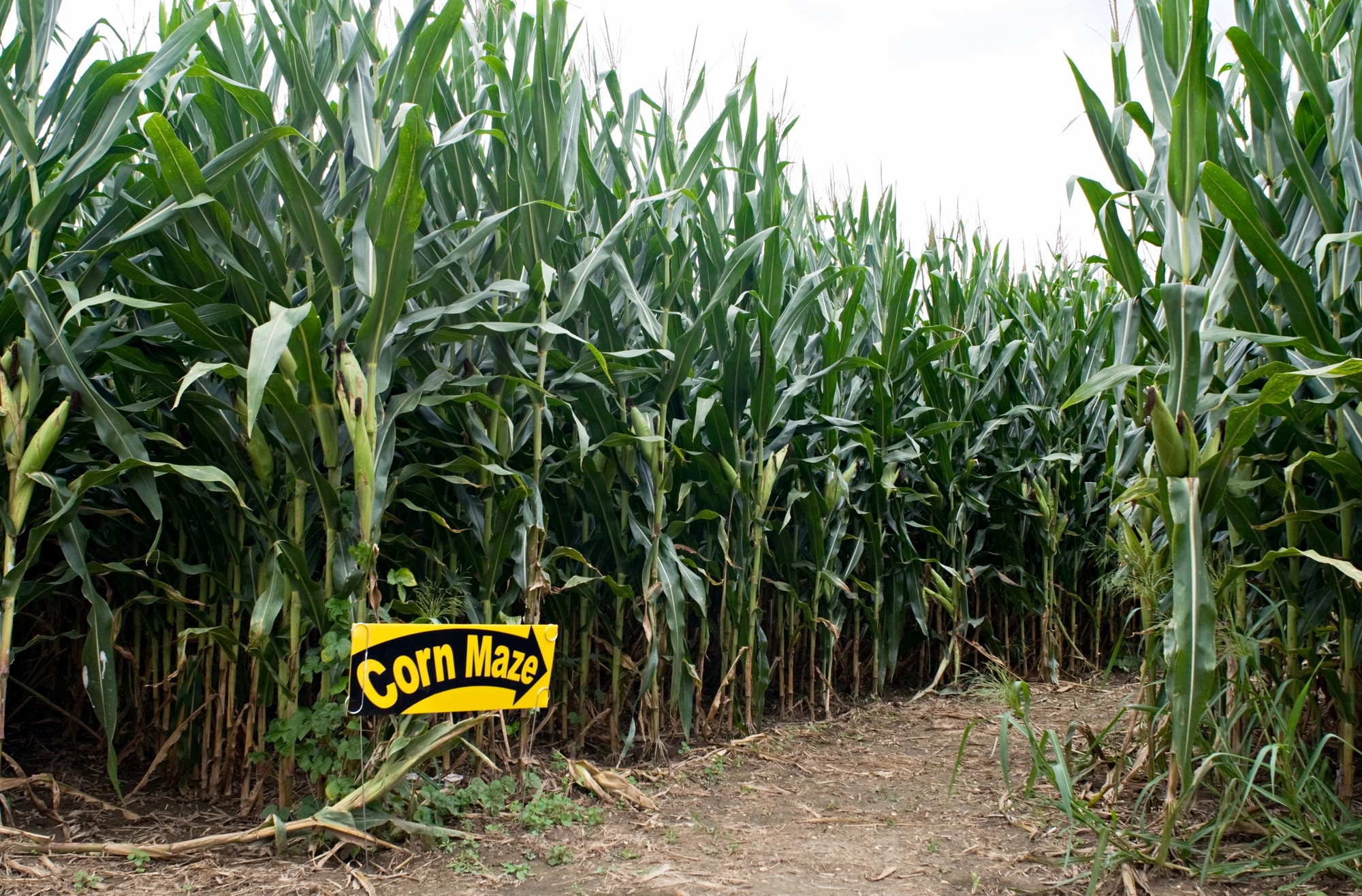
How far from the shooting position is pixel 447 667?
88.0 inches

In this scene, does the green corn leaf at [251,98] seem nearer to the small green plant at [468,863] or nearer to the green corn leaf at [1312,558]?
the small green plant at [468,863]

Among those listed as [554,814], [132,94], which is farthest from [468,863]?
[132,94]

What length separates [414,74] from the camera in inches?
89.7

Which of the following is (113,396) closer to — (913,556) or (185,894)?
(185,894)

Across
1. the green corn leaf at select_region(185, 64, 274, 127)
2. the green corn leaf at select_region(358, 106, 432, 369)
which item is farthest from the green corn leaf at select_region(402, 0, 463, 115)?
the green corn leaf at select_region(185, 64, 274, 127)

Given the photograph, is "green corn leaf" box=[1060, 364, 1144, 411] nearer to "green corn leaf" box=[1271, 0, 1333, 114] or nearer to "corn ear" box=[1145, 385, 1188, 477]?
"corn ear" box=[1145, 385, 1188, 477]

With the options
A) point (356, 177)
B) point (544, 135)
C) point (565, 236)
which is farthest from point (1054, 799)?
point (356, 177)

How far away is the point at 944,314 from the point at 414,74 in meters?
3.18

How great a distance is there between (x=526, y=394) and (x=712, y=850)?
4.66 feet

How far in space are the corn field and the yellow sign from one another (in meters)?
0.12

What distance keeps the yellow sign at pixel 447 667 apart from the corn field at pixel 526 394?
118 millimetres

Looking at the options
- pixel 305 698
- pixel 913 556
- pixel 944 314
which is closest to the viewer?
pixel 305 698

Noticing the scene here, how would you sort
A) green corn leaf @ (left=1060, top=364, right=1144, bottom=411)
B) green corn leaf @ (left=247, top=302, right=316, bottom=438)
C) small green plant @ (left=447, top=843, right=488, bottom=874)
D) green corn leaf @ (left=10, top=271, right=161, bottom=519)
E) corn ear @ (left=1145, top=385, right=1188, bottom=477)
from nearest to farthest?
green corn leaf @ (left=247, top=302, right=316, bottom=438), corn ear @ (left=1145, top=385, right=1188, bottom=477), green corn leaf @ (left=10, top=271, right=161, bottom=519), green corn leaf @ (left=1060, top=364, right=1144, bottom=411), small green plant @ (left=447, top=843, right=488, bottom=874)

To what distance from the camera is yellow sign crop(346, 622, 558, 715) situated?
83.0 inches
